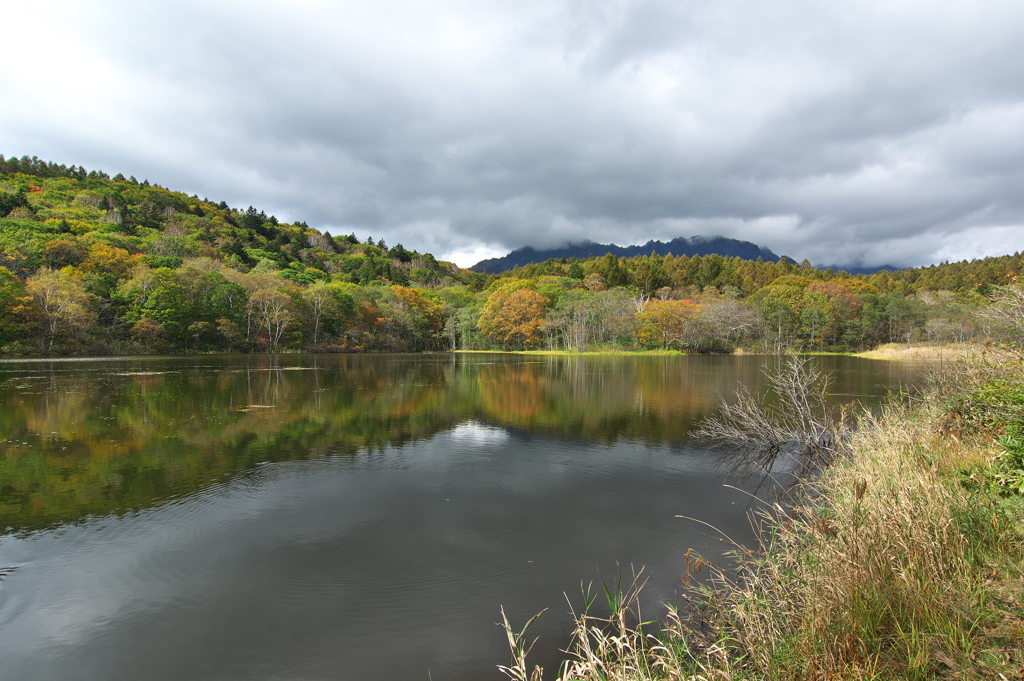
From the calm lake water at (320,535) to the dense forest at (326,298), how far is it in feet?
139

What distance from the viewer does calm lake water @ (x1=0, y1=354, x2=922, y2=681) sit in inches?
165

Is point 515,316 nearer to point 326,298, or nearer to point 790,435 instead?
point 326,298

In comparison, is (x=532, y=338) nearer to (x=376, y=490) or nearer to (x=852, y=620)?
(x=376, y=490)

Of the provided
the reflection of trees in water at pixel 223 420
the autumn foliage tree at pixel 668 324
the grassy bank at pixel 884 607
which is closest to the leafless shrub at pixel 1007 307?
the grassy bank at pixel 884 607

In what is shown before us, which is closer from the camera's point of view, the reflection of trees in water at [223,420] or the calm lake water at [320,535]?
the calm lake water at [320,535]

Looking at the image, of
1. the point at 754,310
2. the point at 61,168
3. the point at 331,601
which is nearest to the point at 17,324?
the point at 331,601

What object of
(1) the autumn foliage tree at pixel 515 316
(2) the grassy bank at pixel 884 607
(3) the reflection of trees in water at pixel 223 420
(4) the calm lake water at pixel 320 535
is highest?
(1) the autumn foliage tree at pixel 515 316

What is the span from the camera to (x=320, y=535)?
21.2 ft

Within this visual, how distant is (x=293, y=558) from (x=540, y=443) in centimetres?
717

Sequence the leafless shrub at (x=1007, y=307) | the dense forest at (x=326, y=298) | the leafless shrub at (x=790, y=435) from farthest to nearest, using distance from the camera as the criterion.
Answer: the dense forest at (x=326, y=298) → the leafless shrub at (x=790, y=435) → the leafless shrub at (x=1007, y=307)

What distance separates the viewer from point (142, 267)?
166ft

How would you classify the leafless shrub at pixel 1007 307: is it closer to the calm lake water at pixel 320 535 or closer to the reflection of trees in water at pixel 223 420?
the calm lake water at pixel 320 535

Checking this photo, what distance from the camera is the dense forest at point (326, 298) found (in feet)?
157

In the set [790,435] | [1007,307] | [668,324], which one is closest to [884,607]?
[1007,307]
